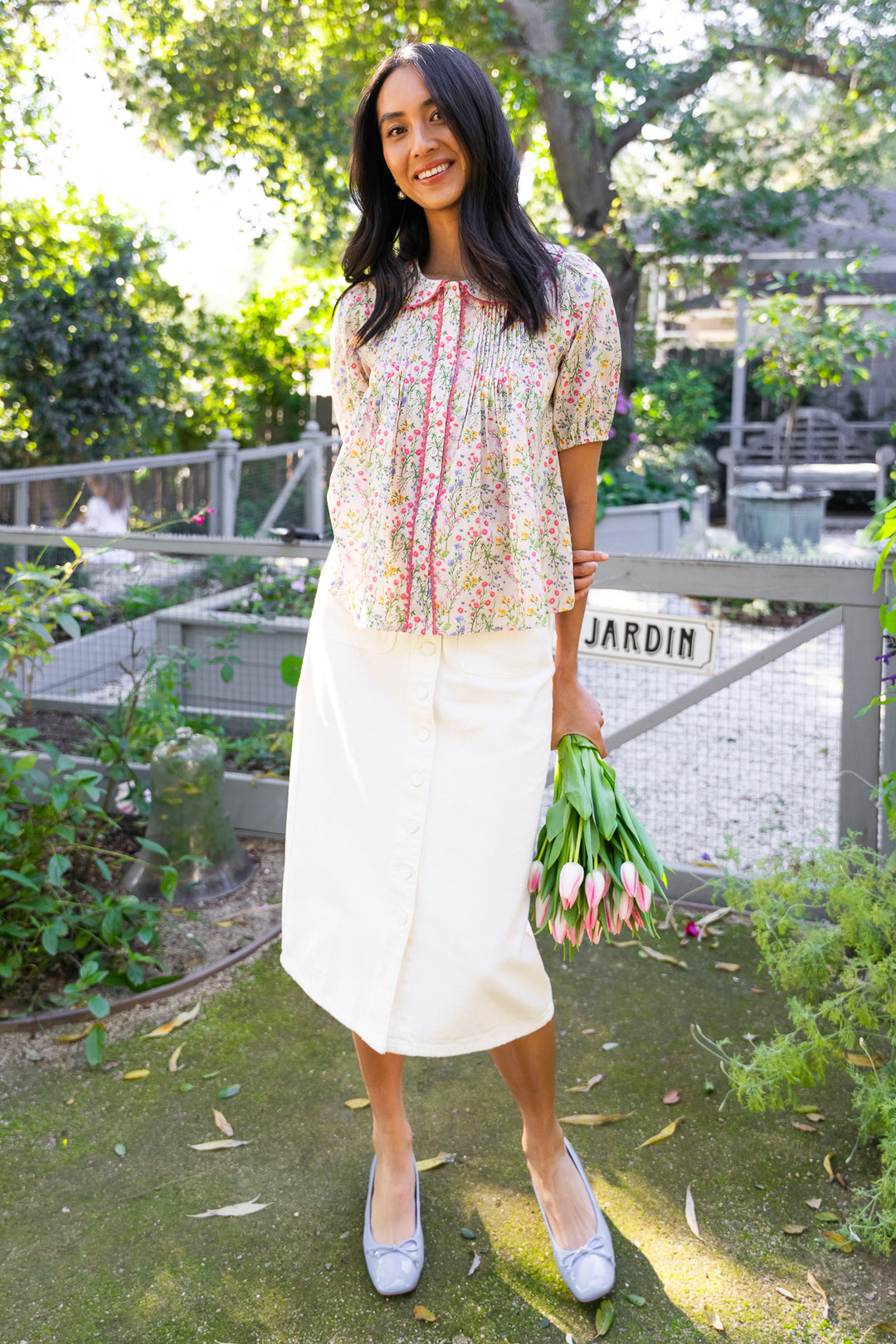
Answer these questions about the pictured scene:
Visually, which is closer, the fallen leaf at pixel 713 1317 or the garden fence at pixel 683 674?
the fallen leaf at pixel 713 1317

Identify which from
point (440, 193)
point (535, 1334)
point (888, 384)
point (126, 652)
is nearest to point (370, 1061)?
point (535, 1334)

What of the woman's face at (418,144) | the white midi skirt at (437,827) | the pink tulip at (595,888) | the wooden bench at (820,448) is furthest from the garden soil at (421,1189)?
the wooden bench at (820,448)

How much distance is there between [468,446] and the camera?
60.5 inches

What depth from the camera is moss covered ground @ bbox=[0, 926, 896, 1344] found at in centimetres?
171

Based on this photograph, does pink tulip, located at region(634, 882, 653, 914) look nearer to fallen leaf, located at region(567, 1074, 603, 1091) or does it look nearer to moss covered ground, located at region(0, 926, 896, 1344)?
moss covered ground, located at region(0, 926, 896, 1344)

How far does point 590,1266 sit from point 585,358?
54.9 inches

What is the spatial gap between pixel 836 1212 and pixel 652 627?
1.44 meters

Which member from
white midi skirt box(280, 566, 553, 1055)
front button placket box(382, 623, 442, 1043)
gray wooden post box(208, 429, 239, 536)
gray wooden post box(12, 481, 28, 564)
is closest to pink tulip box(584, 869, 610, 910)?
white midi skirt box(280, 566, 553, 1055)

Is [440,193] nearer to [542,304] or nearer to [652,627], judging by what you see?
[542,304]

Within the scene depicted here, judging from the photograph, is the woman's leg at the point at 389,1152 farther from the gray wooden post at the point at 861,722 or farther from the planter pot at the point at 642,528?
the planter pot at the point at 642,528

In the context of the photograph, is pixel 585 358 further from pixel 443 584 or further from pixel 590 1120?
pixel 590 1120

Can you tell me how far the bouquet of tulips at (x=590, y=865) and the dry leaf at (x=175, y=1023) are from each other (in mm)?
1229

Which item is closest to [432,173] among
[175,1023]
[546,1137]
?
[546,1137]

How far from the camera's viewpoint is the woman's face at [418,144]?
155cm
